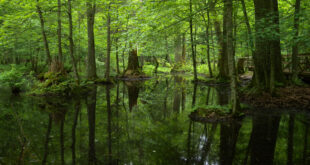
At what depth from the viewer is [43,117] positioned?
7.09 m

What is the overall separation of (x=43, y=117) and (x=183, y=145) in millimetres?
5014

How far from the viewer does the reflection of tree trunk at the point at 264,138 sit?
4.07 m

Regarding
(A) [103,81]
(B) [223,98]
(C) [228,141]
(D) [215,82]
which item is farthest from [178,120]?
(A) [103,81]

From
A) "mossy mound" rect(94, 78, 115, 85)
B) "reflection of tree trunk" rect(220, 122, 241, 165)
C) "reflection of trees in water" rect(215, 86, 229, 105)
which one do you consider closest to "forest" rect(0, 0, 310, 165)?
"reflection of tree trunk" rect(220, 122, 241, 165)

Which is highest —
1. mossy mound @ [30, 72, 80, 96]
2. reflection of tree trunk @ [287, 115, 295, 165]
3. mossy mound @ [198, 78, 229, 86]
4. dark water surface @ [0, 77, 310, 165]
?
mossy mound @ [30, 72, 80, 96]

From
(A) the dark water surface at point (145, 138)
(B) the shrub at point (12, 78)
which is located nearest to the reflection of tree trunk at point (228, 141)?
(A) the dark water surface at point (145, 138)

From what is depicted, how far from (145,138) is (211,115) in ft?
8.95

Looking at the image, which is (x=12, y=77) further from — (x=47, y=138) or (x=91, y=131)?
(x=91, y=131)

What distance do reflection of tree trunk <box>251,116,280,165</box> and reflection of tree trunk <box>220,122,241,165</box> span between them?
396mm

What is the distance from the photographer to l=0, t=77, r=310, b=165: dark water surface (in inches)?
160

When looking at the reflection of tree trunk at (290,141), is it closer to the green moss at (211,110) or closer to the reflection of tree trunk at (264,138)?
the reflection of tree trunk at (264,138)

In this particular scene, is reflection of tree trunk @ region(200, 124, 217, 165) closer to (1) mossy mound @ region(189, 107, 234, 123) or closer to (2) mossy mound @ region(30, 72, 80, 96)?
(1) mossy mound @ region(189, 107, 234, 123)

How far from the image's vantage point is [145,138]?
5.27 meters

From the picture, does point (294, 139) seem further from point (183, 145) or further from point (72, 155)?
point (72, 155)
